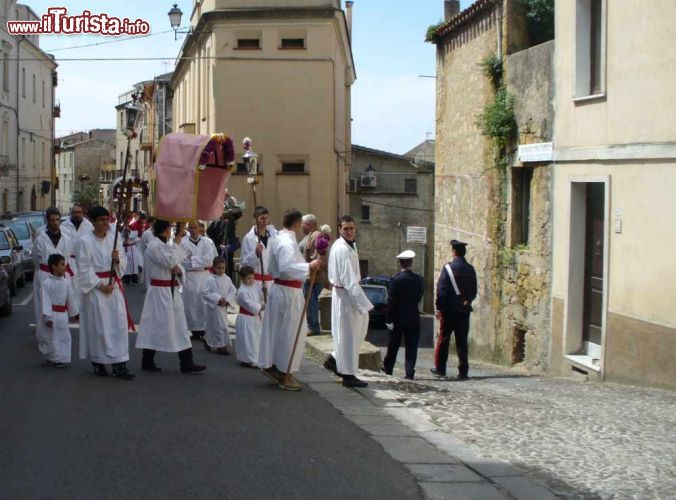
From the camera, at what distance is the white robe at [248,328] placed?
11766mm

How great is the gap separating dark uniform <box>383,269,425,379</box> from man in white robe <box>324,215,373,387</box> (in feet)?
6.74

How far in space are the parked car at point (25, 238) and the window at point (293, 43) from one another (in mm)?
9721

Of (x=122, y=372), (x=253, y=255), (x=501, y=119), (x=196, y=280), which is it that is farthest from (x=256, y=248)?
(x=501, y=119)

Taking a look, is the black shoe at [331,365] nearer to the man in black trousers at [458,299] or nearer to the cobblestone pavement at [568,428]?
the cobblestone pavement at [568,428]

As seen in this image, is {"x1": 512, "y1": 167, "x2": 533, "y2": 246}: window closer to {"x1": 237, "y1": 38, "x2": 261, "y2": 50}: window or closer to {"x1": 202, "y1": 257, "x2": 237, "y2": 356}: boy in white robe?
{"x1": 202, "y1": 257, "x2": 237, "y2": 356}: boy in white robe

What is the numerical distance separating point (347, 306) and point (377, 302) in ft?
69.6

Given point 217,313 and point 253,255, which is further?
point 253,255

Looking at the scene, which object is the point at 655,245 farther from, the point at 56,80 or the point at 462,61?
the point at 56,80

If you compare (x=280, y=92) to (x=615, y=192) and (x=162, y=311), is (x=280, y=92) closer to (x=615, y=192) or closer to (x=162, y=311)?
(x=615, y=192)

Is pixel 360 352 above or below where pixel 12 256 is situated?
below

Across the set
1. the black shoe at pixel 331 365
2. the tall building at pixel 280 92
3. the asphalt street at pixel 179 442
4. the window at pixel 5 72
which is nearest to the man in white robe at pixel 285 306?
the asphalt street at pixel 179 442

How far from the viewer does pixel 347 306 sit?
10148mm

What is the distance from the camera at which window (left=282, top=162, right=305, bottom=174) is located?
30844 mm

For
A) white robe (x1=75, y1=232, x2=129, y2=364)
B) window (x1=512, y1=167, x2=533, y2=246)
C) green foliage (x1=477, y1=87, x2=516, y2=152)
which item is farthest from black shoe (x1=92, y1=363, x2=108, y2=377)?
green foliage (x1=477, y1=87, x2=516, y2=152)
